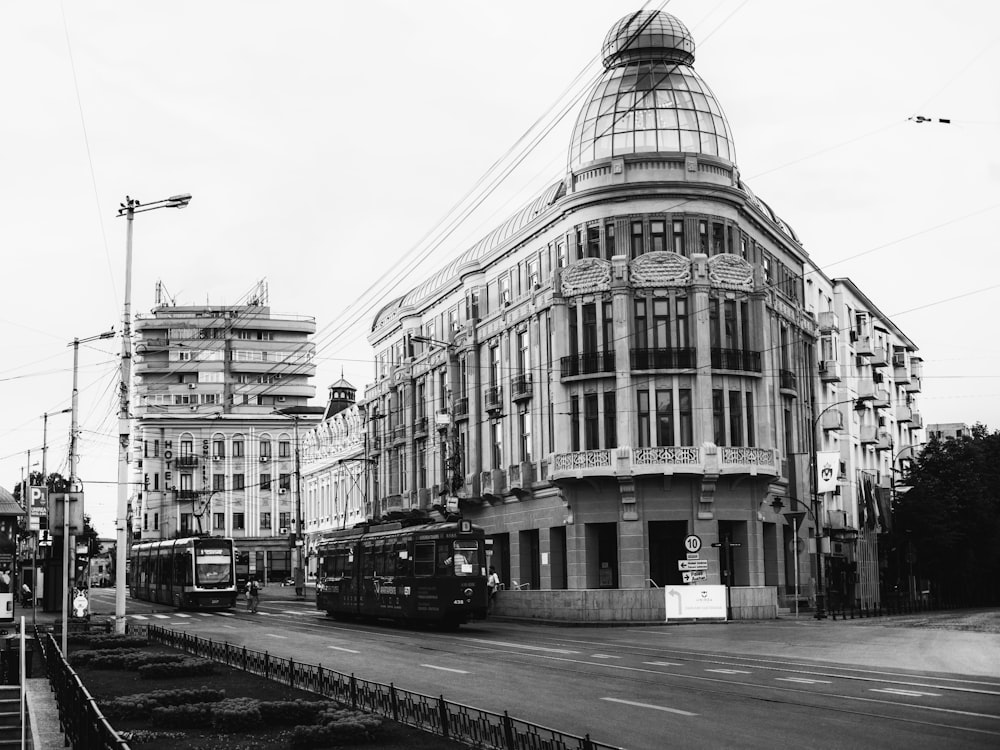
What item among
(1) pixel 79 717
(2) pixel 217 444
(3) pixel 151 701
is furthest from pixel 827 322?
(2) pixel 217 444

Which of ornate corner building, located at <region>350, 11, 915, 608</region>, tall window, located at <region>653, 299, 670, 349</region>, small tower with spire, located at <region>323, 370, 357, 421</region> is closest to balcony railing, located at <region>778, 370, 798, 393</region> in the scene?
ornate corner building, located at <region>350, 11, 915, 608</region>

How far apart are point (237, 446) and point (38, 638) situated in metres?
110

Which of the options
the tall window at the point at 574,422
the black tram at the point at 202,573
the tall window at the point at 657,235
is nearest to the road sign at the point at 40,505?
the black tram at the point at 202,573

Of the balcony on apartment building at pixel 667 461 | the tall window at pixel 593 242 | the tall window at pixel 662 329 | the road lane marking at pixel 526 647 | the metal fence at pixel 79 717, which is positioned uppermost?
the tall window at pixel 593 242

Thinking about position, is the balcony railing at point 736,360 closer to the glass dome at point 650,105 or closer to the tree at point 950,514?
the glass dome at point 650,105

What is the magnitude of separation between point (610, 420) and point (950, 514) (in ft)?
106

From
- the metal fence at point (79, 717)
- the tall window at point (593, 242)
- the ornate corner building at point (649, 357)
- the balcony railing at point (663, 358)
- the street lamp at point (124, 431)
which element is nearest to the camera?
the metal fence at point (79, 717)

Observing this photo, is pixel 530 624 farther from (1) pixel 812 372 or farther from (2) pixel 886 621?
(1) pixel 812 372

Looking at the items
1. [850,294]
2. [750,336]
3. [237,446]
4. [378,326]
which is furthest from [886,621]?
[237,446]

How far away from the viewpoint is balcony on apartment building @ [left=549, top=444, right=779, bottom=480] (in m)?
51.8

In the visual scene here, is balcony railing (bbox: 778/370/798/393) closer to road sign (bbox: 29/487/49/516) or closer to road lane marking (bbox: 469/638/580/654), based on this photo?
road lane marking (bbox: 469/638/580/654)

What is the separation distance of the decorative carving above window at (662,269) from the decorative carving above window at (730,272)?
1.13 metres

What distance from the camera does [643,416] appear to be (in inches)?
2084

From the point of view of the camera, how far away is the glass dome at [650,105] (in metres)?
55.1
